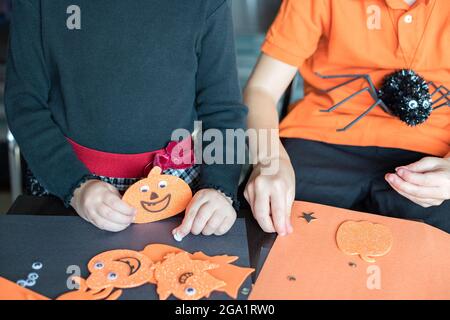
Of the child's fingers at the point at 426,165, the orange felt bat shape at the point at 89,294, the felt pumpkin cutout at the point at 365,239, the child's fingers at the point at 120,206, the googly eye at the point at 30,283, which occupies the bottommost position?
the googly eye at the point at 30,283

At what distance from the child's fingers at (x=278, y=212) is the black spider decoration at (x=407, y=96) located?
1.06ft

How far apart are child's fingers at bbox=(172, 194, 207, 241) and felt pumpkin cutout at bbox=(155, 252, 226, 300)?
6 centimetres

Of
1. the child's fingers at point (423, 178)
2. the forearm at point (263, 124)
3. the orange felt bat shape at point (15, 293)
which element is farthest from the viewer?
the forearm at point (263, 124)

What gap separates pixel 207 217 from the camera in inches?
31.8

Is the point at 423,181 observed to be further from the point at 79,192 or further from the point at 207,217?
the point at 79,192

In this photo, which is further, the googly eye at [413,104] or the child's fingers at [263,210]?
the googly eye at [413,104]

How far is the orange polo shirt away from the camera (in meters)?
1.01

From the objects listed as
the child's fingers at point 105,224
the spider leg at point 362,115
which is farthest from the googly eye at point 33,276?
the spider leg at point 362,115

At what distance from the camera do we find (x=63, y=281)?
2.24 ft

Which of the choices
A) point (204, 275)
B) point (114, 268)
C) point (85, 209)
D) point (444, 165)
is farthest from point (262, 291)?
point (444, 165)

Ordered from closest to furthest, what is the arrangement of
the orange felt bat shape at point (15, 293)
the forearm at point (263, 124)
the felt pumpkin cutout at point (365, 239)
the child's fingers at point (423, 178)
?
the orange felt bat shape at point (15, 293) < the felt pumpkin cutout at point (365, 239) < the child's fingers at point (423, 178) < the forearm at point (263, 124)

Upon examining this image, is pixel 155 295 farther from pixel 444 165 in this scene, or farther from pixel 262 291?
pixel 444 165

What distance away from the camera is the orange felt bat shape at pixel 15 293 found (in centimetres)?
65

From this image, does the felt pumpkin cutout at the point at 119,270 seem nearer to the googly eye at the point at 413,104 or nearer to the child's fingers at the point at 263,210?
the child's fingers at the point at 263,210
